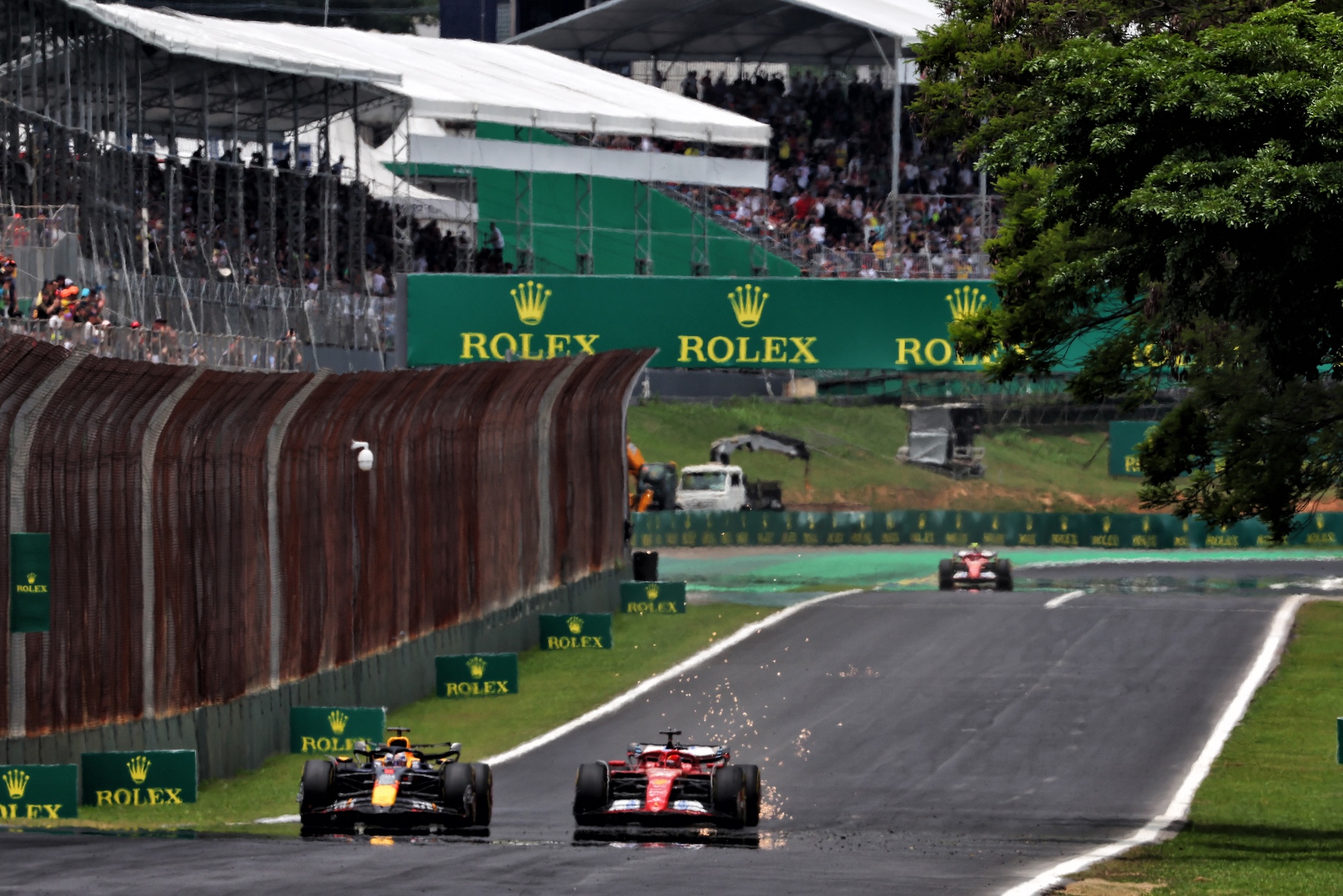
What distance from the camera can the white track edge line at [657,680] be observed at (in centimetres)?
2250

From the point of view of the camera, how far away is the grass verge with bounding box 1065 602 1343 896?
13866 millimetres

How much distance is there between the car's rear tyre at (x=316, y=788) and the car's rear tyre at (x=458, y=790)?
859mm

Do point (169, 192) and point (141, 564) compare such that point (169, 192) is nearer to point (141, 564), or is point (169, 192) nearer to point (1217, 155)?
point (141, 564)

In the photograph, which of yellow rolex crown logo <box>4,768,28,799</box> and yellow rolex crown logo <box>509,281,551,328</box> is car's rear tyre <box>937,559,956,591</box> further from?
yellow rolex crown logo <box>4,768,28,799</box>

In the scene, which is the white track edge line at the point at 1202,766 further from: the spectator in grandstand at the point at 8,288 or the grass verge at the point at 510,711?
the spectator in grandstand at the point at 8,288

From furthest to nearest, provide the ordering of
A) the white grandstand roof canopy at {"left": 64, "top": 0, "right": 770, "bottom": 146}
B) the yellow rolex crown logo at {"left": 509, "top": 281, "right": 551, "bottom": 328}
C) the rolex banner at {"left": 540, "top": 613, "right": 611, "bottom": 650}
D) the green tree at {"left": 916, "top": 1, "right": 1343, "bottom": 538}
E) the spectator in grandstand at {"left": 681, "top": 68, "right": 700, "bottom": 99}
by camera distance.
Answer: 1. the spectator in grandstand at {"left": 681, "top": 68, "right": 700, "bottom": 99}
2. the white grandstand roof canopy at {"left": 64, "top": 0, "right": 770, "bottom": 146}
3. the yellow rolex crown logo at {"left": 509, "top": 281, "right": 551, "bottom": 328}
4. the rolex banner at {"left": 540, "top": 613, "right": 611, "bottom": 650}
5. the green tree at {"left": 916, "top": 1, "right": 1343, "bottom": 538}

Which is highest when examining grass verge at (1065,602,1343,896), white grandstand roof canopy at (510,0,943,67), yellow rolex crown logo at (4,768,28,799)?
white grandstand roof canopy at (510,0,943,67)

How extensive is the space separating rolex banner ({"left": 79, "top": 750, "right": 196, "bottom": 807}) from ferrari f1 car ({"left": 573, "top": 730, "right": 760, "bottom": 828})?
3157mm

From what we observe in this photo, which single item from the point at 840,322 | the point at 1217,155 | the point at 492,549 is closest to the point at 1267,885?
the point at 1217,155

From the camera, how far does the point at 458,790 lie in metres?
16.1

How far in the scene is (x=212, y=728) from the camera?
18.8 m

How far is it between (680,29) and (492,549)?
135ft

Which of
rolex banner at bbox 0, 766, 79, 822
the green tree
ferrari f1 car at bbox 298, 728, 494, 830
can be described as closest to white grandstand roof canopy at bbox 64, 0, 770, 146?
ferrari f1 car at bbox 298, 728, 494, 830

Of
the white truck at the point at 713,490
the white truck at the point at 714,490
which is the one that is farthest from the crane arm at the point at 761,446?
the white truck at the point at 713,490
